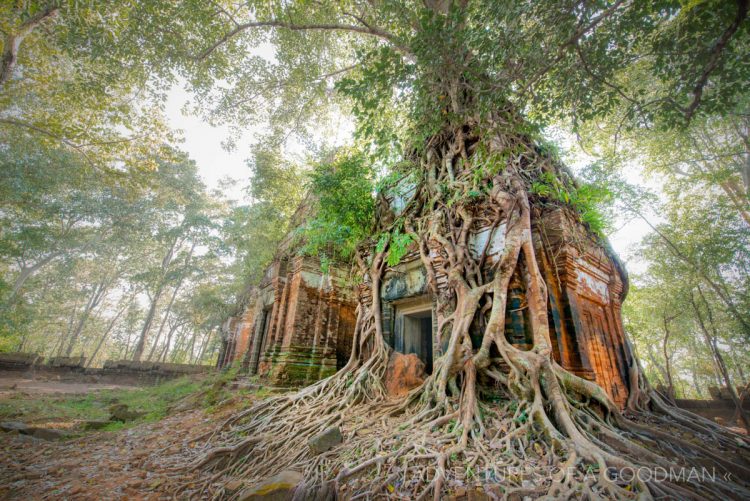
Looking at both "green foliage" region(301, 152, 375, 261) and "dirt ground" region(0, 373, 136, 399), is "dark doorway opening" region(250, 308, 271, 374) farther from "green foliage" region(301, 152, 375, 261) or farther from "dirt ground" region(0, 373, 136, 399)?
"dirt ground" region(0, 373, 136, 399)

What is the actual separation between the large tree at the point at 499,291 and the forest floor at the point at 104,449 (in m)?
0.68

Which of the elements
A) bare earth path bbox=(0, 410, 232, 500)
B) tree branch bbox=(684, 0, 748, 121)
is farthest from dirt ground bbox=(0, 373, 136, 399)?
tree branch bbox=(684, 0, 748, 121)

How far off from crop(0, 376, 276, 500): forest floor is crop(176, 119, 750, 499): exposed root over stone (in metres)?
0.53

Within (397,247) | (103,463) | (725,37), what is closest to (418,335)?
(397,247)

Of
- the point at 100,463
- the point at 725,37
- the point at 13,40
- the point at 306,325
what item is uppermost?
the point at 13,40

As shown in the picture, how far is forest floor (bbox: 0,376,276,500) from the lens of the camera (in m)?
3.17

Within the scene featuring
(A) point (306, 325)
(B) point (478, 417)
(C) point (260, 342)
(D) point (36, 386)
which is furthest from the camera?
(D) point (36, 386)

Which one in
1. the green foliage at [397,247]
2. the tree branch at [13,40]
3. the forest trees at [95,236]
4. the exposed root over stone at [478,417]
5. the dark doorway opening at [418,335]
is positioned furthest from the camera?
the forest trees at [95,236]

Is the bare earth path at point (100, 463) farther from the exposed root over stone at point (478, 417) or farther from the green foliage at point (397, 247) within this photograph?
the green foliage at point (397, 247)

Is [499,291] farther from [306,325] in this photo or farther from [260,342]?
[260,342]

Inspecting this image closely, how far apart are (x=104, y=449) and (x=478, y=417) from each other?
203 inches

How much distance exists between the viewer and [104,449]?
4316 millimetres

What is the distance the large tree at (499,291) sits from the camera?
8.52ft

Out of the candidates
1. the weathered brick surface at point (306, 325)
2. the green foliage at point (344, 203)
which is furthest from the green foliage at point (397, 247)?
the weathered brick surface at point (306, 325)
